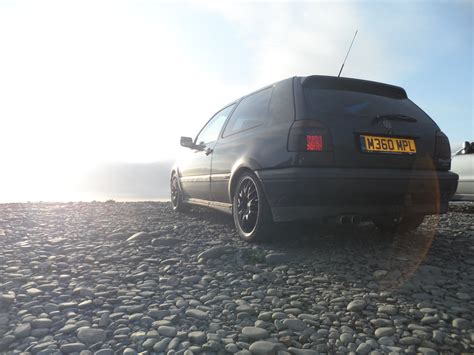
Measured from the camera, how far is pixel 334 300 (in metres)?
2.54

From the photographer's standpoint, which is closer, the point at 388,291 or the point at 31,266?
the point at 388,291

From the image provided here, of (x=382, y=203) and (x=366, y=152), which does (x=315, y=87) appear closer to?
(x=366, y=152)

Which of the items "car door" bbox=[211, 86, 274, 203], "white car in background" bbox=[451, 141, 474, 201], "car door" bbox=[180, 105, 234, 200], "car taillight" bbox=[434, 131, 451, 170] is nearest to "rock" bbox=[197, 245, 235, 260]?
"car door" bbox=[211, 86, 274, 203]

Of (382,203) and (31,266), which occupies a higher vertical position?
(382,203)

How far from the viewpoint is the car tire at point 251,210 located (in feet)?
12.1

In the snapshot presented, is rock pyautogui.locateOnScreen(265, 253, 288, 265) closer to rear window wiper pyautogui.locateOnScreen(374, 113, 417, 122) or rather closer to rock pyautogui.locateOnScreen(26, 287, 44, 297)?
rear window wiper pyautogui.locateOnScreen(374, 113, 417, 122)

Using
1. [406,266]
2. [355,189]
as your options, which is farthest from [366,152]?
[406,266]

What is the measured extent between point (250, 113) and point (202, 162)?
1294 mm

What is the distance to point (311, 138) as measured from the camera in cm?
332

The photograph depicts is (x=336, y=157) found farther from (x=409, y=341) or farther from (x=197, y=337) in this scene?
(x=197, y=337)

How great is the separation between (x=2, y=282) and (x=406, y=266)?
326cm

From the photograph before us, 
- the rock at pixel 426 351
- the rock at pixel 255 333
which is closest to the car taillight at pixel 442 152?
the rock at pixel 426 351

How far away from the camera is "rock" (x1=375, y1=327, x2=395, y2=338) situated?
209 centimetres

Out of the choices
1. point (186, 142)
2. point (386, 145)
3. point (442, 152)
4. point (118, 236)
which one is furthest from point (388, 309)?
point (186, 142)
